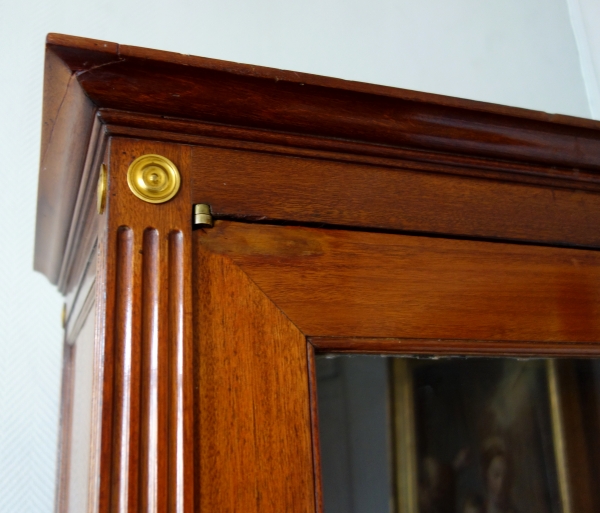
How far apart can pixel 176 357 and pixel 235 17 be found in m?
0.79

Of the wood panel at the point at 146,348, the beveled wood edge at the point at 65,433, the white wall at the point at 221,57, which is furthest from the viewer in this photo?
the white wall at the point at 221,57

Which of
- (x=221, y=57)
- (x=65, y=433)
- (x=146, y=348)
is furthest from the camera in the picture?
(x=221, y=57)

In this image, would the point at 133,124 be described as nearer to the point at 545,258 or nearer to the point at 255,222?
the point at 255,222

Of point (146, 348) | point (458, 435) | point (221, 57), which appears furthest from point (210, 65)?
point (221, 57)

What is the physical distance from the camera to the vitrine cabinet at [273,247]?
1.18 ft

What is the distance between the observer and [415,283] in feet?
1.44

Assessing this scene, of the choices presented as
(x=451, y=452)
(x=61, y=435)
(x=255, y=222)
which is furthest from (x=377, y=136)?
(x=61, y=435)

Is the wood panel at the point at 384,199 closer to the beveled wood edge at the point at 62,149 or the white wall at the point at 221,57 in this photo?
the beveled wood edge at the point at 62,149

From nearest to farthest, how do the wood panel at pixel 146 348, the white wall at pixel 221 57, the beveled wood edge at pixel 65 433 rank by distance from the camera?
the wood panel at pixel 146 348
the beveled wood edge at pixel 65 433
the white wall at pixel 221 57

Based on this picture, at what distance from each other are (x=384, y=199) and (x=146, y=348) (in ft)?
0.64

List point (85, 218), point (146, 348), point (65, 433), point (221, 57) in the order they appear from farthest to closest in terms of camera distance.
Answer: point (221, 57)
point (65, 433)
point (85, 218)
point (146, 348)

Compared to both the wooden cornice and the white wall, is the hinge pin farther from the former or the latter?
the white wall

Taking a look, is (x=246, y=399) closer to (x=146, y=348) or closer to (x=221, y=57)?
(x=146, y=348)

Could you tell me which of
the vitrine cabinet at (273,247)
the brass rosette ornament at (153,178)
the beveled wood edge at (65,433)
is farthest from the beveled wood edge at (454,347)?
the beveled wood edge at (65,433)
